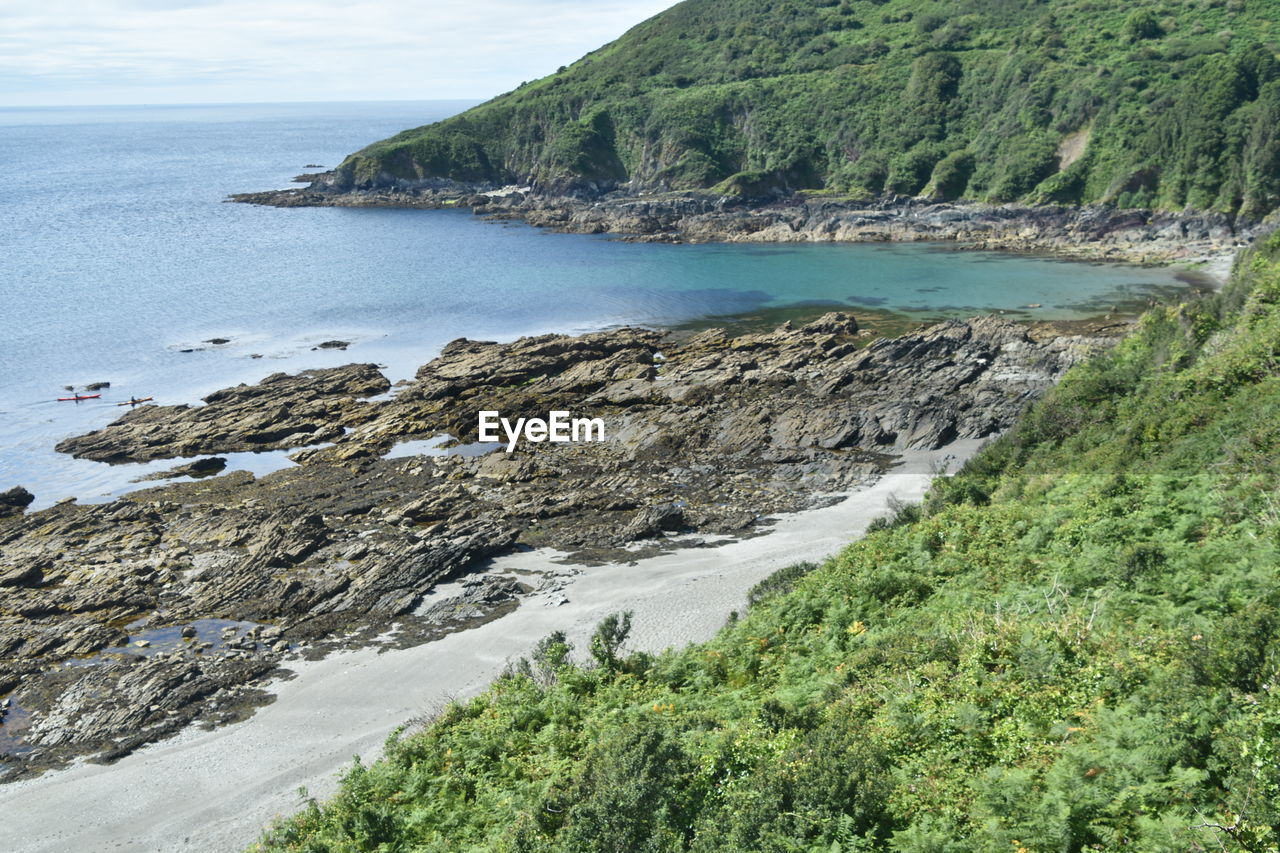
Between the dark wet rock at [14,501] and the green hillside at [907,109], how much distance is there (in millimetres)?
98037

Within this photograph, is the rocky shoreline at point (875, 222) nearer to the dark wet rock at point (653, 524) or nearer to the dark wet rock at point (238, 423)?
the dark wet rock at point (238, 423)

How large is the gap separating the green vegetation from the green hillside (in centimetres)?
8425

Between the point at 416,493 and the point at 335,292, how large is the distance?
50.9 m

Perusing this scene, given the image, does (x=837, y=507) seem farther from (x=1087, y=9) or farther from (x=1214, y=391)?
(x=1087, y=9)

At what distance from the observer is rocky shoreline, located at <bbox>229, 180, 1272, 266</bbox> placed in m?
88.8

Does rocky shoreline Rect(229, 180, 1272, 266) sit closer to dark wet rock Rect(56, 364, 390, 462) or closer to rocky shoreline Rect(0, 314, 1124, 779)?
rocky shoreline Rect(0, 314, 1124, 779)

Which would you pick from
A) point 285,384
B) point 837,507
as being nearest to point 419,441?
point 285,384

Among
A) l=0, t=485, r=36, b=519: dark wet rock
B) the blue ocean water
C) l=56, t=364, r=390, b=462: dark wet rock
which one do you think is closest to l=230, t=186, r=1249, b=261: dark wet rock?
the blue ocean water

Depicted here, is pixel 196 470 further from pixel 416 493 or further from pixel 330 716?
pixel 330 716

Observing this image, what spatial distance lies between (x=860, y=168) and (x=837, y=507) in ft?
310

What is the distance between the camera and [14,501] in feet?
136

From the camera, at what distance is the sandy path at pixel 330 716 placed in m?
20.6

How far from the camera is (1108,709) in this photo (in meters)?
13.1

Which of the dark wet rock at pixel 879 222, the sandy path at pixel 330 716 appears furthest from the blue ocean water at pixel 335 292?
the sandy path at pixel 330 716
